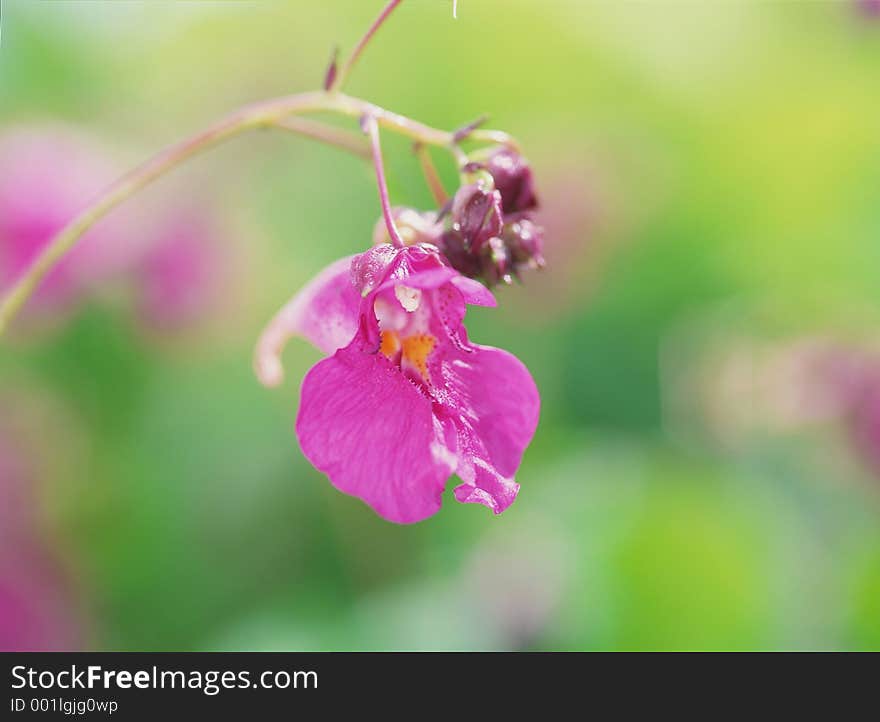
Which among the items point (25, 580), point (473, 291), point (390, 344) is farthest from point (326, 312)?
point (25, 580)

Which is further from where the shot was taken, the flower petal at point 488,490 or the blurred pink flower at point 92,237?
the blurred pink flower at point 92,237

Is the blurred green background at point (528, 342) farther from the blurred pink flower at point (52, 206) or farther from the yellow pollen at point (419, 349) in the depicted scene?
the yellow pollen at point (419, 349)

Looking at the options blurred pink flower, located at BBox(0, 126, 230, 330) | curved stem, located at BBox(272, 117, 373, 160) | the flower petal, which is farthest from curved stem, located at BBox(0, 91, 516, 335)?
blurred pink flower, located at BBox(0, 126, 230, 330)

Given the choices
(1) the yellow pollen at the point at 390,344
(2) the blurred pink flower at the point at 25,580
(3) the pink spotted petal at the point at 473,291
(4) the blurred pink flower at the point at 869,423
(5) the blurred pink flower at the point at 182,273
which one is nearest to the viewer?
(3) the pink spotted petal at the point at 473,291

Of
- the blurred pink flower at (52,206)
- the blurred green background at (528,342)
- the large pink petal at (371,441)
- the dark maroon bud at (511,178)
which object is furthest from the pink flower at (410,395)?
the blurred pink flower at (52,206)

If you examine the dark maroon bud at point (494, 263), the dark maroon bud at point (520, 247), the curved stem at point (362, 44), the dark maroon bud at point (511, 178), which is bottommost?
the dark maroon bud at point (494, 263)

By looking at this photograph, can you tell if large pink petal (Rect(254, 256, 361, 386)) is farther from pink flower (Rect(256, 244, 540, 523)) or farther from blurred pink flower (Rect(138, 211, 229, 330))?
blurred pink flower (Rect(138, 211, 229, 330))
